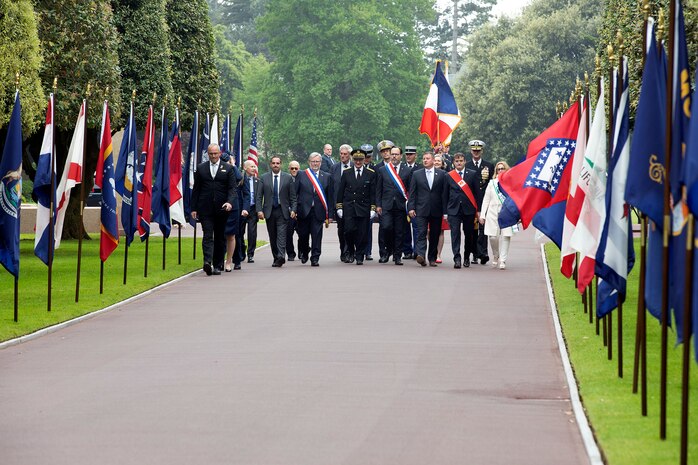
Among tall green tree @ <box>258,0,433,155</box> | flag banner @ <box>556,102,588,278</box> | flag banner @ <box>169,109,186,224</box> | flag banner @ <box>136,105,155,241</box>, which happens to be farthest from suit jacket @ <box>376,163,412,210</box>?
tall green tree @ <box>258,0,433,155</box>

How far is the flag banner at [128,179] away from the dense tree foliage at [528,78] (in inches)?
2278

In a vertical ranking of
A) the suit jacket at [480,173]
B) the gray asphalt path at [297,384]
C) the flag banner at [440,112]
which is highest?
the flag banner at [440,112]

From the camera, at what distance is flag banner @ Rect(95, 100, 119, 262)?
21.4 metres

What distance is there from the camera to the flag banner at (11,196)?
57.5 ft

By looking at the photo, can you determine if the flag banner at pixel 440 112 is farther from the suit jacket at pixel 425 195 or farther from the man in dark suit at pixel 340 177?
the suit jacket at pixel 425 195

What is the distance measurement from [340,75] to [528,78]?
407 inches

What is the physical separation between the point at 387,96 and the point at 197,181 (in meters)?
58.3

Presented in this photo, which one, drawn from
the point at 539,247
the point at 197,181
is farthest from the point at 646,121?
the point at 539,247

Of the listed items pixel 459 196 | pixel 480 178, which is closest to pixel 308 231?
pixel 459 196

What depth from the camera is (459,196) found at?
88.4 feet

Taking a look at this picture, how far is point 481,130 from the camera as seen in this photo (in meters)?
82.3

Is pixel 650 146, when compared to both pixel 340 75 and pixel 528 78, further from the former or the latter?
pixel 340 75

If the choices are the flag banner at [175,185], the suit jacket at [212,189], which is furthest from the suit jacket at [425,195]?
the flag banner at [175,185]

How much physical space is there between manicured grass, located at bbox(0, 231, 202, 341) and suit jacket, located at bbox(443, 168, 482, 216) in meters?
4.74
